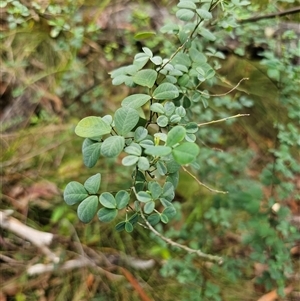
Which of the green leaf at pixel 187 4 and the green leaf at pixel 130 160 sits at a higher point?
the green leaf at pixel 187 4

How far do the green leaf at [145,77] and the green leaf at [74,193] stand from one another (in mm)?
189

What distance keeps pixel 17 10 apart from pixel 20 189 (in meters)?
0.77

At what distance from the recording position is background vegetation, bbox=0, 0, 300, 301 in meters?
1.21

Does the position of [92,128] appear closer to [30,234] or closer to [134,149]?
[134,149]

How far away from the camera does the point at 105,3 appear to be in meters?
1.83

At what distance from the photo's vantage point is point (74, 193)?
1.87ft

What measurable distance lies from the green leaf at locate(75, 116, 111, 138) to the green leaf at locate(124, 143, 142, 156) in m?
0.04

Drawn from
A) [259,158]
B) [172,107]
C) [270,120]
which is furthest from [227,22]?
[259,158]

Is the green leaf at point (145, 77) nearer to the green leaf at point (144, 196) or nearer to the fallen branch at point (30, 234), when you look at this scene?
the green leaf at point (144, 196)

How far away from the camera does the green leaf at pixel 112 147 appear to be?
53 cm

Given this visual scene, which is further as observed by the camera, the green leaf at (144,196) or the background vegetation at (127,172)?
the background vegetation at (127,172)

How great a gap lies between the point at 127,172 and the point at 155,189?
0.96m

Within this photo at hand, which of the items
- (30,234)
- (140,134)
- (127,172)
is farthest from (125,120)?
(30,234)

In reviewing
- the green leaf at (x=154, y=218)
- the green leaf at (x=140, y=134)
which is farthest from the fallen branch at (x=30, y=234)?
the green leaf at (x=140, y=134)
